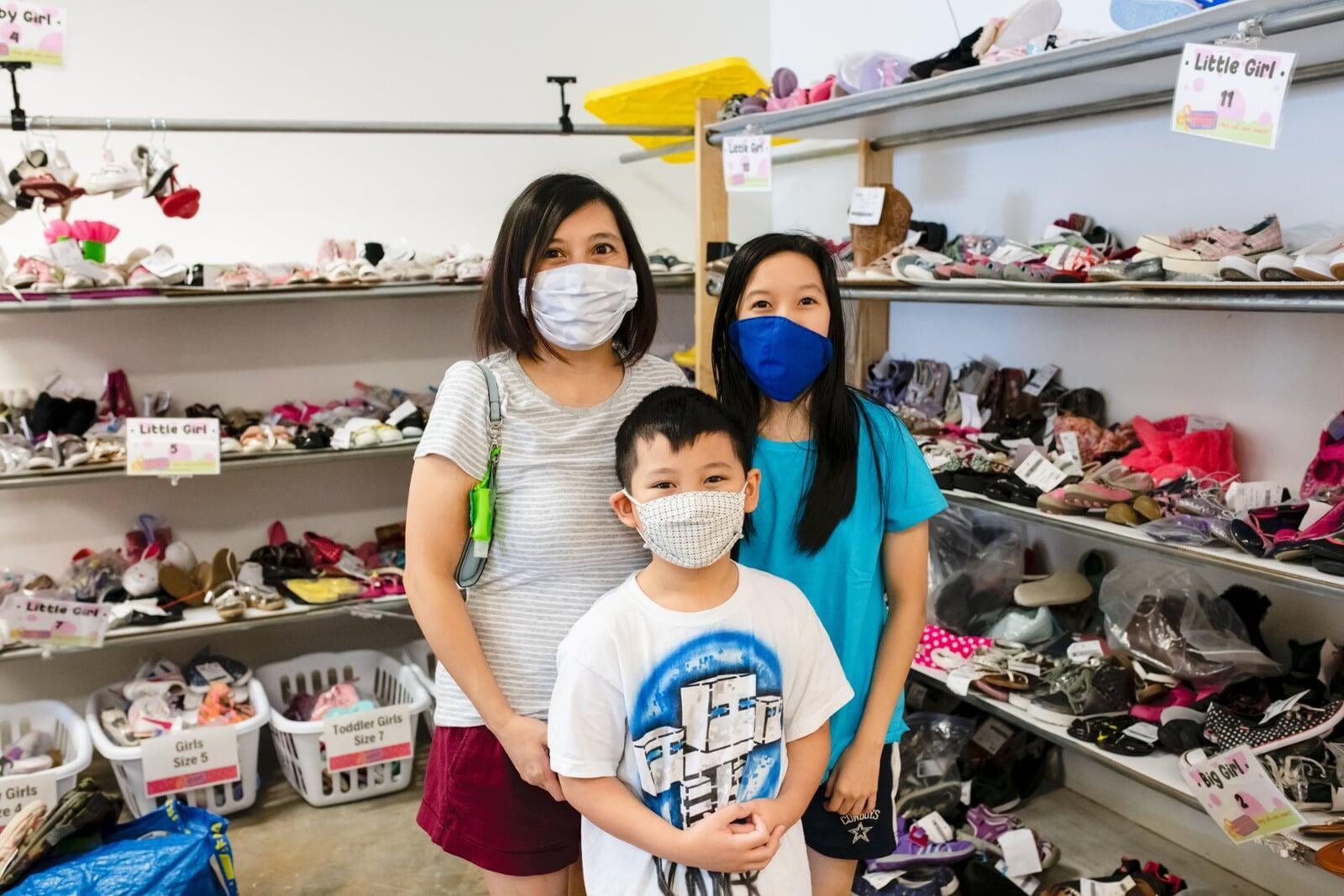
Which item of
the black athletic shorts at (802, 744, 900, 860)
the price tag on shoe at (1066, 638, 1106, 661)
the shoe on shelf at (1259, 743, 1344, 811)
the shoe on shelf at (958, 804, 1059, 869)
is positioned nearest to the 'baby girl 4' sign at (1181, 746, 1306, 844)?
the shoe on shelf at (1259, 743, 1344, 811)

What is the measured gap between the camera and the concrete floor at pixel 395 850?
2793 mm

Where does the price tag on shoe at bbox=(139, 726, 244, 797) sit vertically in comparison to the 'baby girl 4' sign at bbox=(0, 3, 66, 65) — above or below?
below

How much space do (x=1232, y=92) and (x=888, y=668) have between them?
3.73 feet

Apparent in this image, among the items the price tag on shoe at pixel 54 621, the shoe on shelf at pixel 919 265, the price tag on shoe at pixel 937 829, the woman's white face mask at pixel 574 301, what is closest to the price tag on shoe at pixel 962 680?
the price tag on shoe at pixel 937 829

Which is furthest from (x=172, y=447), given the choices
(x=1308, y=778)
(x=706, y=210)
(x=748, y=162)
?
(x=1308, y=778)

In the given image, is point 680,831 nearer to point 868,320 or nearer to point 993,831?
point 993,831

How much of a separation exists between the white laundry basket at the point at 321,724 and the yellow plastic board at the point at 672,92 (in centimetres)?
204

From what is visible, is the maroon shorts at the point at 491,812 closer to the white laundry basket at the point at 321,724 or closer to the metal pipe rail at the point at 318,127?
the white laundry basket at the point at 321,724

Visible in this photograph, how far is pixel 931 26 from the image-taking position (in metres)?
3.39

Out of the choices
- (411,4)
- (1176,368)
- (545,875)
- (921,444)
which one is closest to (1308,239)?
(1176,368)

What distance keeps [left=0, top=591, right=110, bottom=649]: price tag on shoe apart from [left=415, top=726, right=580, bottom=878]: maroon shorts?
1913 mm

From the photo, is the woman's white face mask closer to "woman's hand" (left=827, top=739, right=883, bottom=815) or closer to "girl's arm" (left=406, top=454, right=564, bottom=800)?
"girl's arm" (left=406, top=454, right=564, bottom=800)

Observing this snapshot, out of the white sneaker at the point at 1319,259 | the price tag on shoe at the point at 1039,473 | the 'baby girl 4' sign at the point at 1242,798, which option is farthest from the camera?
the price tag on shoe at the point at 1039,473

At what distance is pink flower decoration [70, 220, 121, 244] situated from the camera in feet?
10.3
